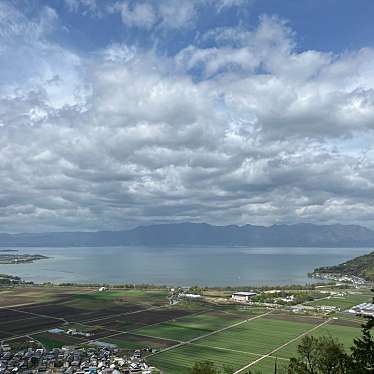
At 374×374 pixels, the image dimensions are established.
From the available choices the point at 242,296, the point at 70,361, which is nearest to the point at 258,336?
the point at 70,361

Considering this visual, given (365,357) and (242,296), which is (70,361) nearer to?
(365,357)

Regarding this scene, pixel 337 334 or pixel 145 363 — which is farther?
pixel 337 334

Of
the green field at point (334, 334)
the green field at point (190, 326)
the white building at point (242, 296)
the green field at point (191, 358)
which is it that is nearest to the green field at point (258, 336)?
the green field at point (334, 334)

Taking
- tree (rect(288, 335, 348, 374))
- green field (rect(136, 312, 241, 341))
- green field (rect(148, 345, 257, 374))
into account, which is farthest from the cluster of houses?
tree (rect(288, 335, 348, 374))

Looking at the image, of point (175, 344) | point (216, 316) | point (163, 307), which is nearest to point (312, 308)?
point (216, 316)

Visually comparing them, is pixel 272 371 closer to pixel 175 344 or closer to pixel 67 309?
pixel 175 344

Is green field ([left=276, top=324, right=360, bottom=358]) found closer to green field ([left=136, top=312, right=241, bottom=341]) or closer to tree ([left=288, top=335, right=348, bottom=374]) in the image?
green field ([left=136, top=312, right=241, bottom=341])

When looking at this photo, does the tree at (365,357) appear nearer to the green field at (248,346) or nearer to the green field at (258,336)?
the green field at (248,346)
